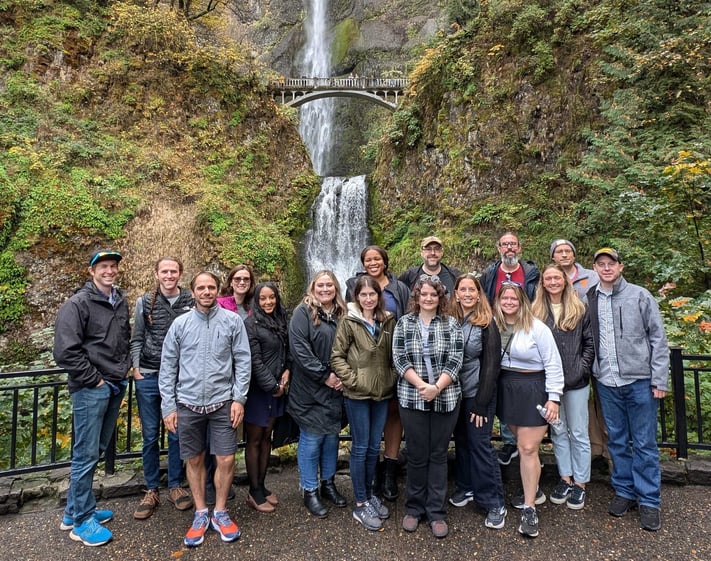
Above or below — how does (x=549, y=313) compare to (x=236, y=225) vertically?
below

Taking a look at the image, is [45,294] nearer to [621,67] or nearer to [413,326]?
[413,326]

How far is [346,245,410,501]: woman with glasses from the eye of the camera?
3854 millimetres

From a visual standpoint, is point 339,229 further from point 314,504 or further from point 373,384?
point 314,504

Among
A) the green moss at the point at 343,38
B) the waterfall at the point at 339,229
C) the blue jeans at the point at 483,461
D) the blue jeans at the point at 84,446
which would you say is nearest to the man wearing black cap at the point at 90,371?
the blue jeans at the point at 84,446

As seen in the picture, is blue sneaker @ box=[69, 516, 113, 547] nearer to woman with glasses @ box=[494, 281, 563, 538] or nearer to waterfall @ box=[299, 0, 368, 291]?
woman with glasses @ box=[494, 281, 563, 538]

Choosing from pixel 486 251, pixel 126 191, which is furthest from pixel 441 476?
pixel 126 191

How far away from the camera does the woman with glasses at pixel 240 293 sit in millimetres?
3928

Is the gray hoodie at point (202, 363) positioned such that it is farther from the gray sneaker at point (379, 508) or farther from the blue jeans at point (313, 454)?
the gray sneaker at point (379, 508)

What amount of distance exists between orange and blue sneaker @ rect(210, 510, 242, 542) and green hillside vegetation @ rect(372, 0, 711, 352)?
5.83 metres

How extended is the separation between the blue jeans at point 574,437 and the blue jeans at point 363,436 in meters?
1.64

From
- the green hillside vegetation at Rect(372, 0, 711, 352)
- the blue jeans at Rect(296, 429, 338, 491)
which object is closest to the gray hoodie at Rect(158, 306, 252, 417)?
the blue jeans at Rect(296, 429, 338, 491)

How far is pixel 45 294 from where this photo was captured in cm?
1157

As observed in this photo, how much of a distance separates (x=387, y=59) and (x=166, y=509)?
35.8 m

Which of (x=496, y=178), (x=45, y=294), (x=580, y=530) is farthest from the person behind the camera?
(x=496, y=178)
